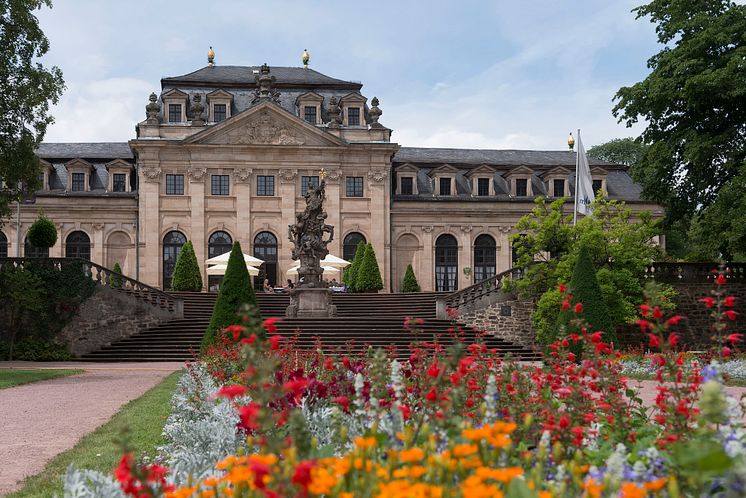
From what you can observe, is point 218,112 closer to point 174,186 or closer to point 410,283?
point 174,186

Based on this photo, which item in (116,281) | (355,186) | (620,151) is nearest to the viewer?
(116,281)

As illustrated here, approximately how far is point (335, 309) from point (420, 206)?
1976cm

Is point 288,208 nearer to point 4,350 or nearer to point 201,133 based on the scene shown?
point 201,133

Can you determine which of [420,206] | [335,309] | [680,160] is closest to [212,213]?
[420,206]

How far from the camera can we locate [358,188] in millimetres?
49188

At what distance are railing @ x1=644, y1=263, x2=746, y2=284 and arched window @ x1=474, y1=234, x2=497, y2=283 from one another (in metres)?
18.5

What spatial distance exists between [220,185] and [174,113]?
5.31 m

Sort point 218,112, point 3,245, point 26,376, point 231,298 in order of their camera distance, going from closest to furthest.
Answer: point 26,376
point 231,298
point 3,245
point 218,112

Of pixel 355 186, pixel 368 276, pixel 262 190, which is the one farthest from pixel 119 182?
pixel 368 276

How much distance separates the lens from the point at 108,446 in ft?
29.9

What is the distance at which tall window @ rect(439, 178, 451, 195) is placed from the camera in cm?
5181

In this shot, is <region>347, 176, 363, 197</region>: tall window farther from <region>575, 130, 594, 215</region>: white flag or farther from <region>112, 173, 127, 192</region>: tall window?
<region>575, 130, 594, 215</region>: white flag

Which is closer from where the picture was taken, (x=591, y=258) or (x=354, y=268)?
(x=591, y=258)

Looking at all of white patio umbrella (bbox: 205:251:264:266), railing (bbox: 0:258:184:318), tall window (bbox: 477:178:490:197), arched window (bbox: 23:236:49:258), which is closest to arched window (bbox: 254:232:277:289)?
white patio umbrella (bbox: 205:251:264:266)
